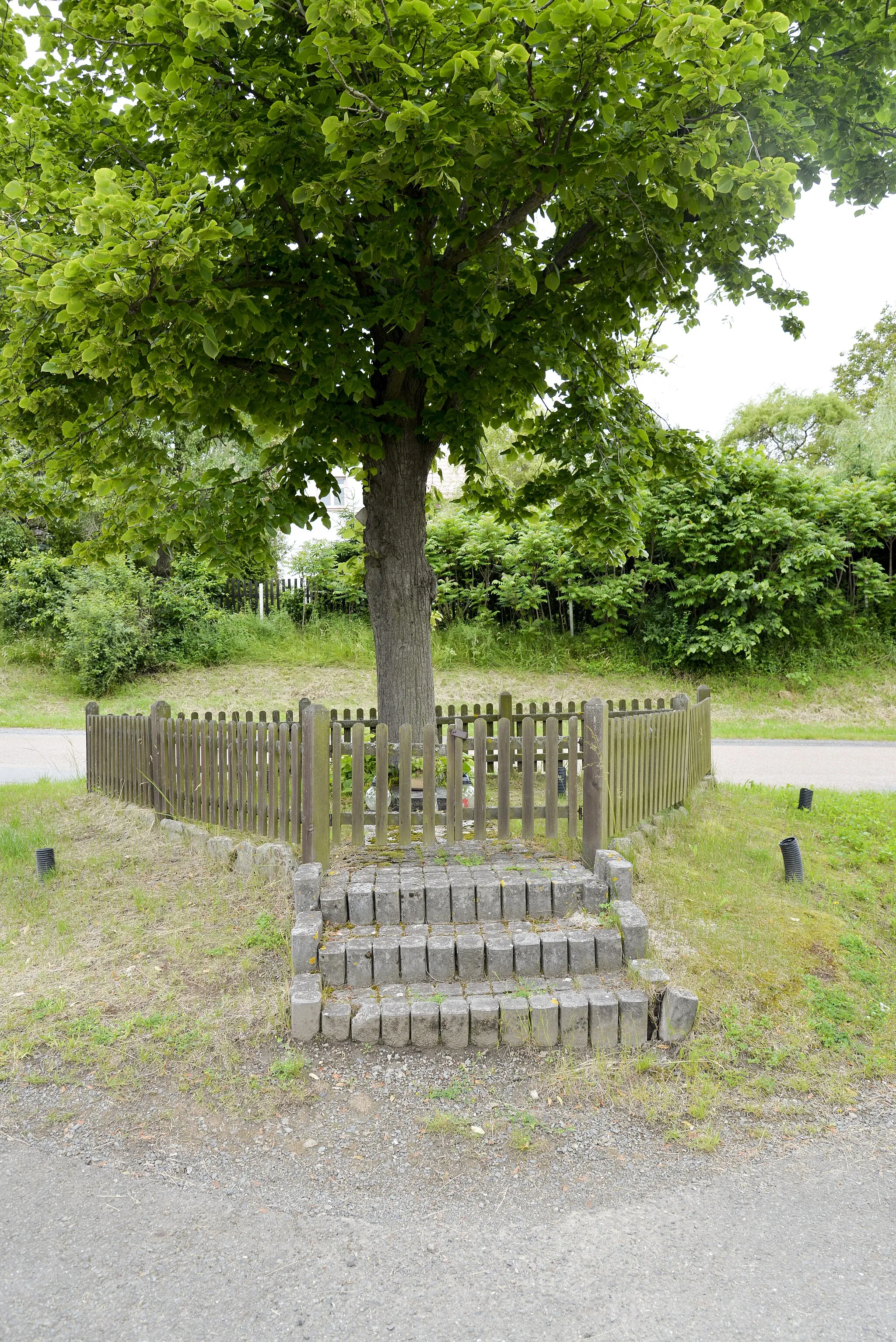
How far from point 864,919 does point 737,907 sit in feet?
3.13

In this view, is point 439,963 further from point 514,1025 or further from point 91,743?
point 91,743

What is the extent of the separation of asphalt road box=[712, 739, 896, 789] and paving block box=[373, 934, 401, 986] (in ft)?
19.5

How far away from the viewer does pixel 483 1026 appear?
14.2 ft

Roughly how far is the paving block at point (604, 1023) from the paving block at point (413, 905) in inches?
46.6

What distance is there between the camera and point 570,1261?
2.92 meters

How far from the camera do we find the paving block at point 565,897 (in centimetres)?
525

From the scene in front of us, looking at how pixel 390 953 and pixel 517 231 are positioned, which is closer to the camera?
pixel 390 953

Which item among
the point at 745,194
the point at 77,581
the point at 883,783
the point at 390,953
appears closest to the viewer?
the point at 390,953

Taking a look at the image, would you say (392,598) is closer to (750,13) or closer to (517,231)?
(517,231)

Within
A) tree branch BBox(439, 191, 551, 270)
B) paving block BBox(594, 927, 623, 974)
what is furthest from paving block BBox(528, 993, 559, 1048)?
tree branch BBox(439, 191, 551, 270)

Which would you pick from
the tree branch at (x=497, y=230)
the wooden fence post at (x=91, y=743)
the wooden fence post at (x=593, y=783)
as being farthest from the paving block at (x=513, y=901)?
the wooden fence post at (x=91, y=743)

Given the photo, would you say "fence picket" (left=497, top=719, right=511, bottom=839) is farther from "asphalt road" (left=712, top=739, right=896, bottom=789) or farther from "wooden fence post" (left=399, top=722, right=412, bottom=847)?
"asphalt road" (left=712, top=739, right=896, bottom=789)

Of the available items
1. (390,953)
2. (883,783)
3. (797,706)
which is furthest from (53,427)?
(797,706)

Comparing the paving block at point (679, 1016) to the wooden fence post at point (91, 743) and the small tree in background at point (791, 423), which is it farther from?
the small tree in background at point (791, 423)
